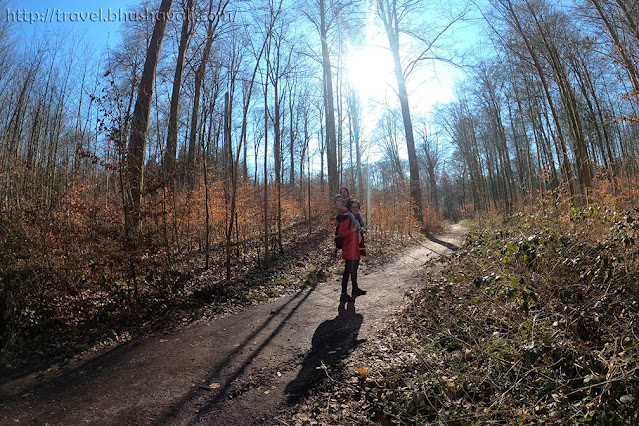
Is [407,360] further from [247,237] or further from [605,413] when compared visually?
[247,237]

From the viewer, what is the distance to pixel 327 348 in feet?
13.0

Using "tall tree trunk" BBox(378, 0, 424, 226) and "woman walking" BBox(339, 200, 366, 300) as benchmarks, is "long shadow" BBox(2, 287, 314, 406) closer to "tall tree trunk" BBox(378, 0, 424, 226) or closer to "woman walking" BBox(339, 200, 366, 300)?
"woman walking" BBox(339, 200, 366, 300)

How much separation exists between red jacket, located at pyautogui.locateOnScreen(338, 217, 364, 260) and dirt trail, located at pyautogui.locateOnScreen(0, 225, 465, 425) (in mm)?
867

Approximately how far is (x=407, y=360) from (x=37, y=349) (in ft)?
14.3

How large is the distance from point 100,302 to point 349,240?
4.00 meters

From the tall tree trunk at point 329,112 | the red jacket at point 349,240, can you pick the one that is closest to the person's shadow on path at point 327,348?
the red jacket at point 349,240

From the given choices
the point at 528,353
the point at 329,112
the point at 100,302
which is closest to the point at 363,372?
the point at 528,353

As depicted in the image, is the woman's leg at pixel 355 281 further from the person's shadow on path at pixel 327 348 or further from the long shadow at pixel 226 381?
the long shadow at pixel 226 381

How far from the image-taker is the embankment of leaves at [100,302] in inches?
156

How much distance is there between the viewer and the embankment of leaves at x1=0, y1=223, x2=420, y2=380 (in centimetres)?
395

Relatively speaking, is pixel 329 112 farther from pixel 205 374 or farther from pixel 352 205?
pixel 205 374

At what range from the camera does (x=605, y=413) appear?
1.97 metres

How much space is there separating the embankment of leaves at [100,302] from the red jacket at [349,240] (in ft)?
6.22

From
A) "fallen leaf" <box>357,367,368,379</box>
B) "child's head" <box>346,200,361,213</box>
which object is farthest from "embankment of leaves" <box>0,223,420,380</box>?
"fallen leaf" <box>357,367,368,379</box>
